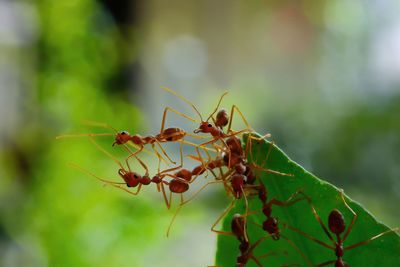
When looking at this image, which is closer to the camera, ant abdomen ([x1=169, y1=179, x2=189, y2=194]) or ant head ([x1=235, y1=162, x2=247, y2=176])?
ant head ([x1=235, y1=162, x2=247, y2=176])

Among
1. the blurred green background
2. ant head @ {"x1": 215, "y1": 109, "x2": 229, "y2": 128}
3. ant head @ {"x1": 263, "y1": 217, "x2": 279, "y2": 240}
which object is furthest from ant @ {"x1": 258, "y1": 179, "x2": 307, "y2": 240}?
the blurred green background

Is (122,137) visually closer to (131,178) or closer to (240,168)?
(131,178)

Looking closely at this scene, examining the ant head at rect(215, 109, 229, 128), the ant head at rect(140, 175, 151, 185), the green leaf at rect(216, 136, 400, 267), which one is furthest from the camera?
the ant head at rect(140, 175, 151, 185)

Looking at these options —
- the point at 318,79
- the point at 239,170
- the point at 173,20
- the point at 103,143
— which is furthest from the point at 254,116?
the point at 239,170

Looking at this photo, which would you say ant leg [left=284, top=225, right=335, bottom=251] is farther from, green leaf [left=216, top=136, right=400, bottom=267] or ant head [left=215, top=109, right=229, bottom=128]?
ant head [left=215, top=109, right=229, bottom=128]

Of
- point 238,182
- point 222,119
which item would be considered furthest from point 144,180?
point 238,182

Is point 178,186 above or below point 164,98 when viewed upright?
above
